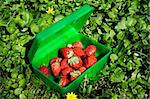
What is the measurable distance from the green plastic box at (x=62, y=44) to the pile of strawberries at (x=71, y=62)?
66mm

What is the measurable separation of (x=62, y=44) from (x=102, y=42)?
371 mm

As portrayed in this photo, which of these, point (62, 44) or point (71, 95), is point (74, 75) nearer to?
point (71, 95)

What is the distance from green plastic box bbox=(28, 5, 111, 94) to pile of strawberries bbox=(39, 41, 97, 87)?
0.22 feet

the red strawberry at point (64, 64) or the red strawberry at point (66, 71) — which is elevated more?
the red strawberry at point (64, 64)

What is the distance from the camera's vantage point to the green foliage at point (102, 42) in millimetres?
2744

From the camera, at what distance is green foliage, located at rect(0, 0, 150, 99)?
2.74m

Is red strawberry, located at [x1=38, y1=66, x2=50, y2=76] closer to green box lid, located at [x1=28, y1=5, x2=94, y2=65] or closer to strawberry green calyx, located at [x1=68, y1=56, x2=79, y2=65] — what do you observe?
green box lid, located at [x1=28, y1=5, x2=94, y2=65]

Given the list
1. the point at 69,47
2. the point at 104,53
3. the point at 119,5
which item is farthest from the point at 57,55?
the point at 119,5

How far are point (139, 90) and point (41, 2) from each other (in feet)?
4.30

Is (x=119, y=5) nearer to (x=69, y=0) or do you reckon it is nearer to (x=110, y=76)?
(x=69, y=0)

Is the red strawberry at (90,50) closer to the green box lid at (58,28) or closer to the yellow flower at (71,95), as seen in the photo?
Answer: the green box lid at (58,28)

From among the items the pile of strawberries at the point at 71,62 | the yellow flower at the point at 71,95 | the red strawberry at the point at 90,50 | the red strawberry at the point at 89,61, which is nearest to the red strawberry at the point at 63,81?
the pile of strawberries at the point at 71,62

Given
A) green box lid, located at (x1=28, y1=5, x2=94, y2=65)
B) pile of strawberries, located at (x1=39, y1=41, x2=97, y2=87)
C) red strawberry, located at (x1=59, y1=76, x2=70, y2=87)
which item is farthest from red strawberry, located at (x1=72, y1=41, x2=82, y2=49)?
red strawberry, located at (x1=59, y1=76, x2=70, y2=87)

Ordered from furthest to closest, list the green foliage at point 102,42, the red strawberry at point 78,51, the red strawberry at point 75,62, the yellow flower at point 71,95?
1. the red strawberry at point 78,51
2. the red strawberry at point 75,62
3. the green foliage at point 102,42
4. the yellow flower at point 71,95
